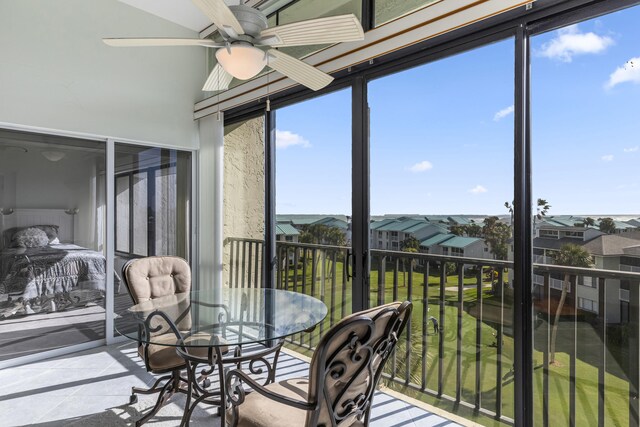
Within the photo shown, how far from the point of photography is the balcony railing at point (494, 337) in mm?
1753

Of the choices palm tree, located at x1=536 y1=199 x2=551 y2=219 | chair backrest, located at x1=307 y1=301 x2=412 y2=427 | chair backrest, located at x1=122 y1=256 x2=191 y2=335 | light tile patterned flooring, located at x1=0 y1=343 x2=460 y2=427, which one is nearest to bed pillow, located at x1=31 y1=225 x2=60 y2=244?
light tile patterned flooring, located at x1=0 y1=343 x2=460 y2=427

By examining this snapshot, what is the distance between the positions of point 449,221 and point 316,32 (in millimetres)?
1340

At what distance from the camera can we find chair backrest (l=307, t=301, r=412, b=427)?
51.0 inches

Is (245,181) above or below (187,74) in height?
below

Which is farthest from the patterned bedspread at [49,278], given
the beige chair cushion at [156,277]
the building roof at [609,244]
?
the building roof at [609,244]

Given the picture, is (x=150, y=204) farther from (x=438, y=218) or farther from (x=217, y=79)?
(x=438, y=218)

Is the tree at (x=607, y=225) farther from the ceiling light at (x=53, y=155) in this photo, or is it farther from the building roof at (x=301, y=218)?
the ceiling light at (x=53, y=155)

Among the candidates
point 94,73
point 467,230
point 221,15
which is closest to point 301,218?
point 467,230

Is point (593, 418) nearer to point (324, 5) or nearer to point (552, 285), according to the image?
point (552, 285)

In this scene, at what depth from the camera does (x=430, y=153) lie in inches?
93.7

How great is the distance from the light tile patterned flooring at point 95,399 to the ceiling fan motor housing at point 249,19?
2.21m

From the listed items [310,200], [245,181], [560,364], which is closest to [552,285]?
[560,364]

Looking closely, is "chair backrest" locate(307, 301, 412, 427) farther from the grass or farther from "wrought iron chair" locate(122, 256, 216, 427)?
the grass

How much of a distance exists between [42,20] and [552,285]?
169 inches
